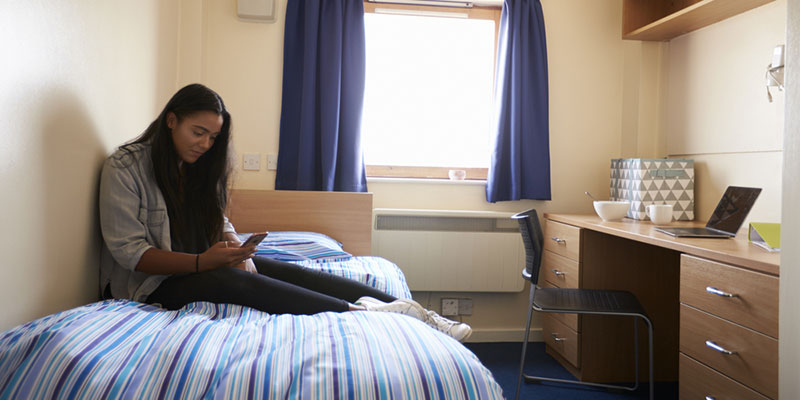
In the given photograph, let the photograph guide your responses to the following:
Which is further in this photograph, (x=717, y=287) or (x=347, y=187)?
(x=347, y=187)

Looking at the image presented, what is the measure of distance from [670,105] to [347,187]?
1.74m

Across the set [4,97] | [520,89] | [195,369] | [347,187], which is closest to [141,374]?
[195,369]

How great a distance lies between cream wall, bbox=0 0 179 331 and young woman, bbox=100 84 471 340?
0.08 m

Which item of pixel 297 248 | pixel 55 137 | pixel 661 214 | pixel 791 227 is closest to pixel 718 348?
pixel 791 227

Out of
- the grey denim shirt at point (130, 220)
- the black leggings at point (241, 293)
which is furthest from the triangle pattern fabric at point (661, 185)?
the grey denim shirt at point (130, 220)

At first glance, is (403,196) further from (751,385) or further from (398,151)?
(751,385)

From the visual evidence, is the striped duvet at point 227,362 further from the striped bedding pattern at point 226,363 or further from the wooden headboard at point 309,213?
the wooden headboard at point 309,213

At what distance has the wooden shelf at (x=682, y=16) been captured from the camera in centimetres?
233

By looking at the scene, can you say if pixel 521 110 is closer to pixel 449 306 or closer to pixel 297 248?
pixel 449 306

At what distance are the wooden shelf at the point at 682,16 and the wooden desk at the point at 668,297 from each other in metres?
0.93

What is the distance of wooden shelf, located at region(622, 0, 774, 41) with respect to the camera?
233cm

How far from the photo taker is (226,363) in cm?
94

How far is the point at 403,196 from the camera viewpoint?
9.68ft

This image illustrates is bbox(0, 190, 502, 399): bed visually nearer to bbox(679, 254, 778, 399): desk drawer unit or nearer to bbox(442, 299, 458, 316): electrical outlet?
bbox(679, 254, 778, 399): desk drawer unit
